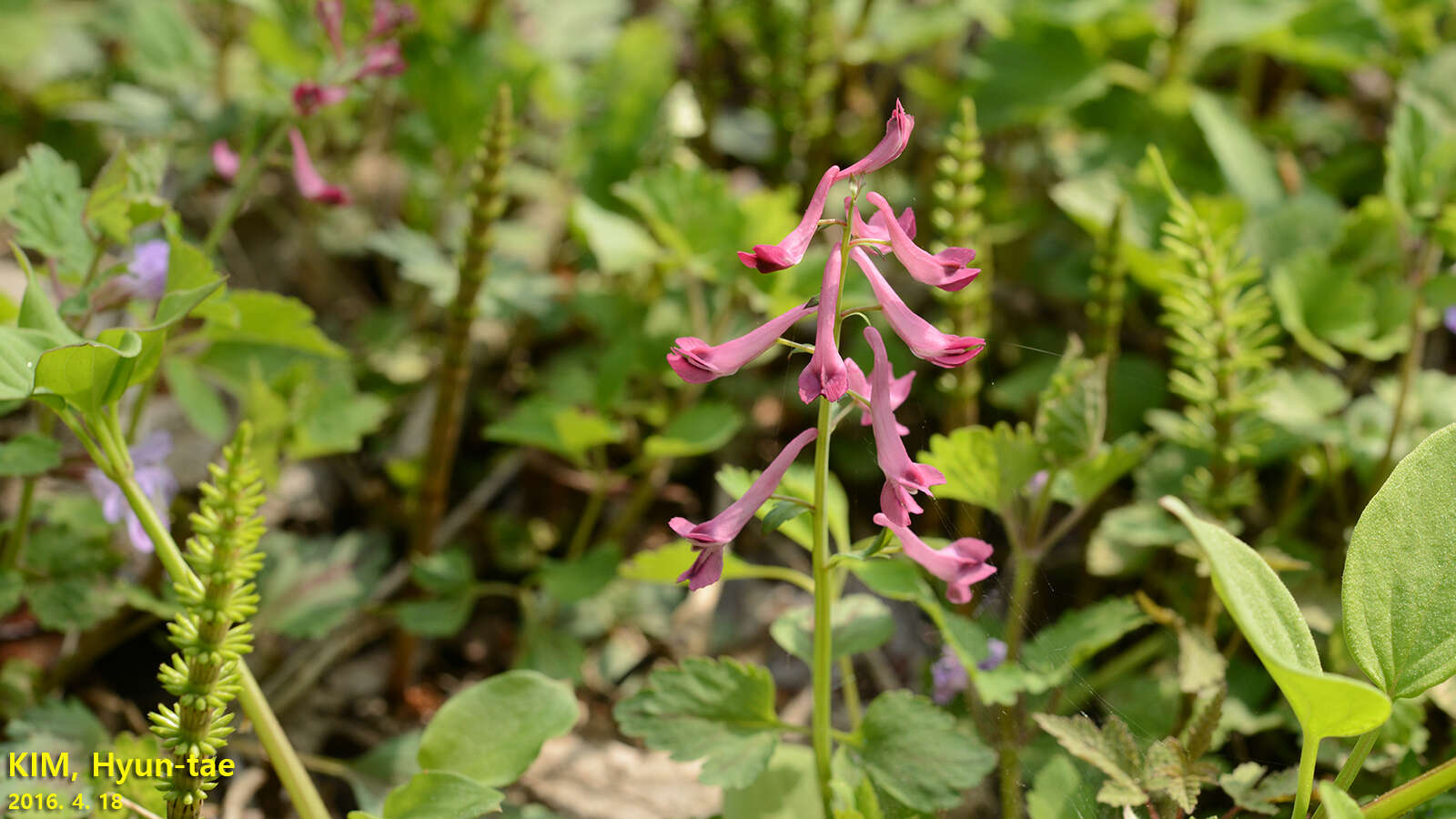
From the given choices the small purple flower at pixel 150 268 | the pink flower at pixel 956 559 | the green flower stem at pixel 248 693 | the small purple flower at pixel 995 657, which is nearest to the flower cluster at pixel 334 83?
the small purple flower at pixel 150 268

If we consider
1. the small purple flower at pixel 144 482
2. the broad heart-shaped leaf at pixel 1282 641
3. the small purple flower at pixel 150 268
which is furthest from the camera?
the small purple flower at pixel 150 268

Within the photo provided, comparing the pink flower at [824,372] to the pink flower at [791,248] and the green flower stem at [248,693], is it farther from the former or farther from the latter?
the green flower stem at [248,693]

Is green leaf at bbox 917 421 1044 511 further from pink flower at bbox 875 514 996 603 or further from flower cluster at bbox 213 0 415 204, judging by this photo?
flower cluster at bbox 213 0 415 204

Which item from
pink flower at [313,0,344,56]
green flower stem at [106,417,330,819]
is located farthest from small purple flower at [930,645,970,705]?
pink flower at [313,0,344,56]

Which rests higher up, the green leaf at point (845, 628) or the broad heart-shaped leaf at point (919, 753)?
the green leaf at point (845, 628)

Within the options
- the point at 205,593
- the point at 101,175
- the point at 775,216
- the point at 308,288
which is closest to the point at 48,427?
the point at 101,175
